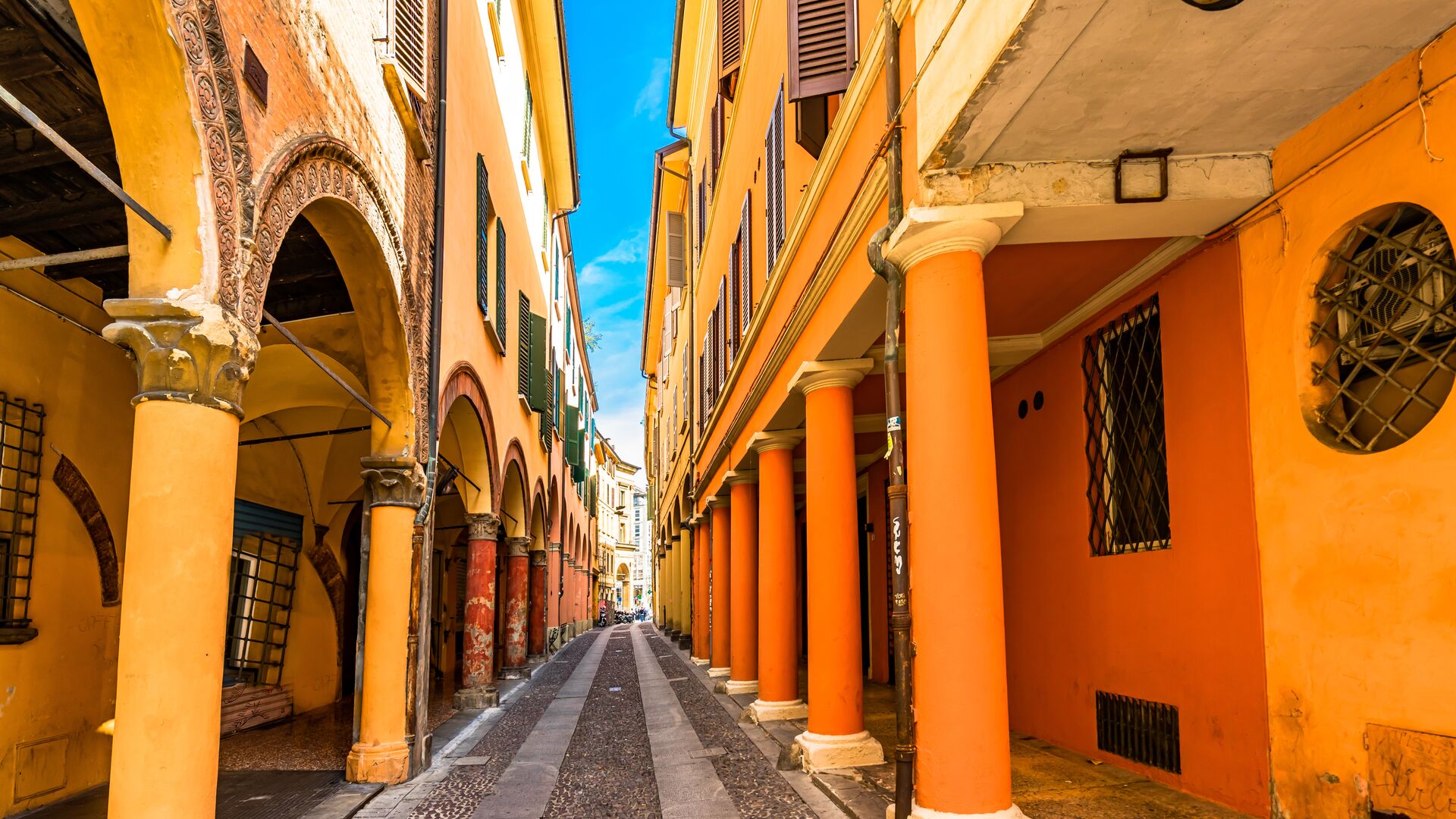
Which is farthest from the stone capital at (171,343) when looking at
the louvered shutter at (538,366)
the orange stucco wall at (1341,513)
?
the louvered shutter at (538,366)

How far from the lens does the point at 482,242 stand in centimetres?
1268

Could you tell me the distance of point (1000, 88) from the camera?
4434 millimetres

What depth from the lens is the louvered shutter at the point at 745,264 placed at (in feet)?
41.0

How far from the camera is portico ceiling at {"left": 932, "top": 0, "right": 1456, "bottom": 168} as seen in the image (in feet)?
12.7

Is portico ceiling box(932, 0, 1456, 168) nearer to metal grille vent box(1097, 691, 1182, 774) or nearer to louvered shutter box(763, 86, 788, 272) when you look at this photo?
metal grille vent box(1097, 691, 1182, 774)

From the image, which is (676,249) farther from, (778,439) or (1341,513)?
(1341,513)

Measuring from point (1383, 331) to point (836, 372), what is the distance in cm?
429

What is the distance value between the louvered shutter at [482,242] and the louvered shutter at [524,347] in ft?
12.4

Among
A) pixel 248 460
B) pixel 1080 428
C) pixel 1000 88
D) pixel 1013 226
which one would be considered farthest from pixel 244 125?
pixel 248 460

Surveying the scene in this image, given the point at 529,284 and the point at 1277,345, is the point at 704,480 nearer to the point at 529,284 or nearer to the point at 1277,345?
the point at 529,284

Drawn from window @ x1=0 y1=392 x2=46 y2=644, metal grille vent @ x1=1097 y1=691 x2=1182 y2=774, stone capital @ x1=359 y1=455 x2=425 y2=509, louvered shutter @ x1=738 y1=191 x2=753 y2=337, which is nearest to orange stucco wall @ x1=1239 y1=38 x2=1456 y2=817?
metal grille vent @ x1=1097 y1=691 x2=1182 y2=774

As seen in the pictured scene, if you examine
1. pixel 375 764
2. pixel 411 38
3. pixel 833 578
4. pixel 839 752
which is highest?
pixel 411 38

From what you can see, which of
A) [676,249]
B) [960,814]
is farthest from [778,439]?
[676,249]

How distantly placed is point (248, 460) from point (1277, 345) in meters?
11.3
